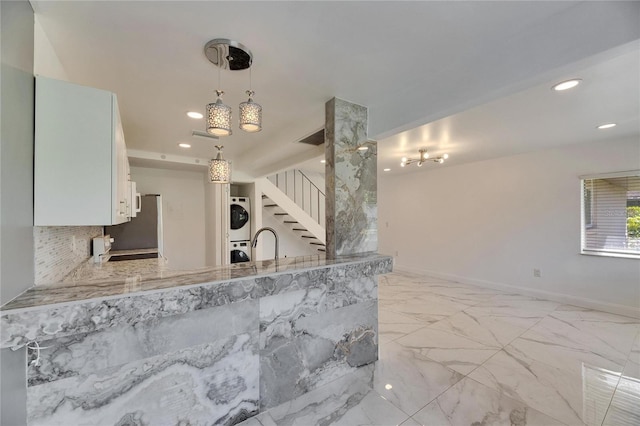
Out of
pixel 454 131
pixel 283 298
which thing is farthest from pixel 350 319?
pixel 454 131

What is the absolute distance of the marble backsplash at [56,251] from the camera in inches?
53.9

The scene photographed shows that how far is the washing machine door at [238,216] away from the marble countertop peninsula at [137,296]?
3.33m

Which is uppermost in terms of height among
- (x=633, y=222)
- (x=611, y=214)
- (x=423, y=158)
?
(x=423, y=158)

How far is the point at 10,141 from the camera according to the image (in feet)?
3.27

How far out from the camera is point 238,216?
5.05m

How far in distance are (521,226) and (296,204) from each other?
14.4ft

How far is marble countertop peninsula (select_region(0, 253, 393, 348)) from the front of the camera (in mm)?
1025

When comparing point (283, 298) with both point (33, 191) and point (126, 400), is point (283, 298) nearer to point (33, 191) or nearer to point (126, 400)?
point (126, 400)

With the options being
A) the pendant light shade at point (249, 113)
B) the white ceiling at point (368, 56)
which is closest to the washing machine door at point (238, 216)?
the white ceiling at point (368, 56)

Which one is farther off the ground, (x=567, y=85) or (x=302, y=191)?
(x=567, y=85)

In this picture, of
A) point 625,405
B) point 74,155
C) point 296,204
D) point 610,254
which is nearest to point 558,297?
point 610,254

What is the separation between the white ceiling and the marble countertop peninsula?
4.46 ft

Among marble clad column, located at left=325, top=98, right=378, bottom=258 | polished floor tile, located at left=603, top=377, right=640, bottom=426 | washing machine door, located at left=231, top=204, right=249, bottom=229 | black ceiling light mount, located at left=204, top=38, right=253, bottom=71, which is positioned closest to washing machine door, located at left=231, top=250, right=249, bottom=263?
washing machine door, located at left=231, top=204, right=249, bottom=229

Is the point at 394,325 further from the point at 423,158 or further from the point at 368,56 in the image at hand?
the point at 368,56
